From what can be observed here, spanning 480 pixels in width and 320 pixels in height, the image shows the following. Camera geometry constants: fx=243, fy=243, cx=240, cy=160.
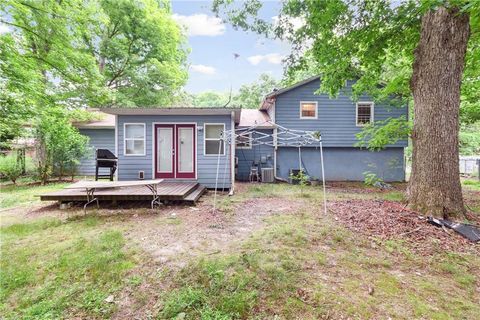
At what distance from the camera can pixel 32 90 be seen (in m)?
6.50

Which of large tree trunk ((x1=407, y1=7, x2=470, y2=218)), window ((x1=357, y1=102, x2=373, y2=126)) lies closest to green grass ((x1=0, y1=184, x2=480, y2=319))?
large tree trunk ((x1=407, y1=7, x2=470, y2=218))

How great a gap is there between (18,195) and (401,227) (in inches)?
404

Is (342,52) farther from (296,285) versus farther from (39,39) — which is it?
(39,39)

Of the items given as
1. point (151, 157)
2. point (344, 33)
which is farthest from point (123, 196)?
point (344, 33)

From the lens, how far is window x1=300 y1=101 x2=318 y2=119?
11.9 m

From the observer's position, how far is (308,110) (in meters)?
11.9

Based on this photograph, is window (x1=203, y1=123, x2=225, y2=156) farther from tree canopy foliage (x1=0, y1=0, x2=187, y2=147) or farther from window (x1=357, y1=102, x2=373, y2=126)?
window (x1=357, y1=102, x2=373, y2=126)

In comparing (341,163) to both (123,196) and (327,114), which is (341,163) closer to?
(327,114)

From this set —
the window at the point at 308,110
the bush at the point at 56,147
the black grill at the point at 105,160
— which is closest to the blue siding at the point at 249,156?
the window at the point at 308,110

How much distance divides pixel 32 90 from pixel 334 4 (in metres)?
7.96

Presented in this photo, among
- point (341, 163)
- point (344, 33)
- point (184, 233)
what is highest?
point (344, 33)

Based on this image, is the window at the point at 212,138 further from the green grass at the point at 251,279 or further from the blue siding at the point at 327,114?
the green grass at the point at 251,279

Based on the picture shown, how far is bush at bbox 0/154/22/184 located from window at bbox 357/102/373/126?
15.3m

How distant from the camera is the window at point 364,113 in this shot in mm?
11867
